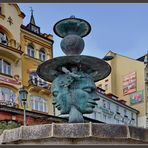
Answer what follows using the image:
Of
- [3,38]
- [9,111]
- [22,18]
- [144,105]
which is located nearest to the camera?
[9,111]

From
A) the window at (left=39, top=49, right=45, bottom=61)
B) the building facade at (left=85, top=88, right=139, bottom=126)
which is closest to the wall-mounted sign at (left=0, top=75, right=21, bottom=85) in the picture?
the window at (left=39, top=49, right=45, bottom=61)

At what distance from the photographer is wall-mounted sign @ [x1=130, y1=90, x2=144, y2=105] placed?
71.6 m

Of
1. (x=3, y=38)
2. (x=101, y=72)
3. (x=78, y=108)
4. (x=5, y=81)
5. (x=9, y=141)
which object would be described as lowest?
(x=9, y=141)

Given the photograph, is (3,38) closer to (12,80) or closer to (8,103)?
(12,80)

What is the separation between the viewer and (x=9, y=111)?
41.6 metres

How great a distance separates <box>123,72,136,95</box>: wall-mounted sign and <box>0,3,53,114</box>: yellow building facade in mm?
24391

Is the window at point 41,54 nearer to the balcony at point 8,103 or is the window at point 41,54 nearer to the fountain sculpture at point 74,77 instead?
the balcony at point 8,103

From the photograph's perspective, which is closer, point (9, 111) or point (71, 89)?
point (71, 89)

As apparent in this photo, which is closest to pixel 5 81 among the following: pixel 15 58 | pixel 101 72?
pixel 15 58

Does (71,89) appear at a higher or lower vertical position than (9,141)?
higher

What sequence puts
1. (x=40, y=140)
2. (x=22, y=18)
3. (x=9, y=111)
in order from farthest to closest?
1. (x=22, y=18)
2. (x=9, y=111)
3. (x=40, y=140)

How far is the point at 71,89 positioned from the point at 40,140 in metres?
3.43

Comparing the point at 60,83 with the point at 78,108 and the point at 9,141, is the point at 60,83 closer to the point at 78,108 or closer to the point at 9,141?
the point at 78,108

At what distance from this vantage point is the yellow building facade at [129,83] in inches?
2822
